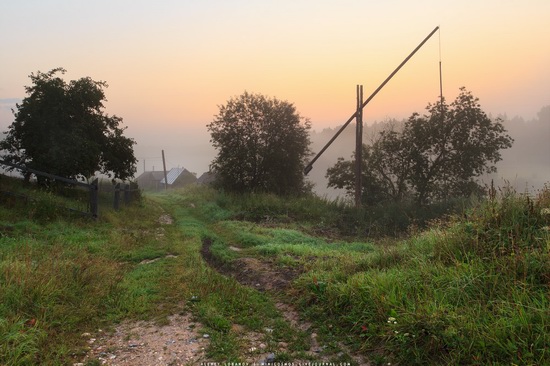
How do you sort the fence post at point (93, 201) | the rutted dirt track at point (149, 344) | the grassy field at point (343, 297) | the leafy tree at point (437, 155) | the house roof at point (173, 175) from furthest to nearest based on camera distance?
the house roof at point (173, 175) < the leafy tree at point (437, 155) < the fence post at point (93, 201) < the rutted dirt track at point (149, 344) < the grassy field at point (343, 297)

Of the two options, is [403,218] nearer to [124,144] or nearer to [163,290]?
[163,290]

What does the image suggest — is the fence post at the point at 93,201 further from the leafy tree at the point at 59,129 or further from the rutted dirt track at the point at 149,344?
the rutted dirt track at the point at 149,344

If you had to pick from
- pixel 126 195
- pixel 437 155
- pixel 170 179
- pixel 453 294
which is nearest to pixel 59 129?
pixel 126 195

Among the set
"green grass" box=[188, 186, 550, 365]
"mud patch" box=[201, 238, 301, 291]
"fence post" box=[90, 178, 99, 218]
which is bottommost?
"mud patch" box=[201, 238, 301, 291]

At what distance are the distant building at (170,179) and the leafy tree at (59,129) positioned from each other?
159 ft

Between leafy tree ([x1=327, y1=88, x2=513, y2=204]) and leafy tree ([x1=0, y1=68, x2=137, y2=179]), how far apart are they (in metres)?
18.0

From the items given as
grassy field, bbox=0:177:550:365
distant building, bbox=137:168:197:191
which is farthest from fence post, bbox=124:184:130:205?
distant building, bbox=137:168:197:191

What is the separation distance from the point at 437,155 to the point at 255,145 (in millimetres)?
13103

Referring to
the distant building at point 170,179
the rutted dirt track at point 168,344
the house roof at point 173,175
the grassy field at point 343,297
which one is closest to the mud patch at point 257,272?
the grassy field at point 343,297

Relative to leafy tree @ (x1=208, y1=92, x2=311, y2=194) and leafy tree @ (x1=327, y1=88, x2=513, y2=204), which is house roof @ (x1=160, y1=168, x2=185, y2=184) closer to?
leafy tree @ (x1=208, y1=92, x2=311, y2=194)

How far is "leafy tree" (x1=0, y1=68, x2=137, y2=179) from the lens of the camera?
1507 centimetres

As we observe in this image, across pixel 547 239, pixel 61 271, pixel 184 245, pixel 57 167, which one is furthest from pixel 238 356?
pixel 57 167

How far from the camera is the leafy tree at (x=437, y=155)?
22.4 m

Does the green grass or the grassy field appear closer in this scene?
the green grass
